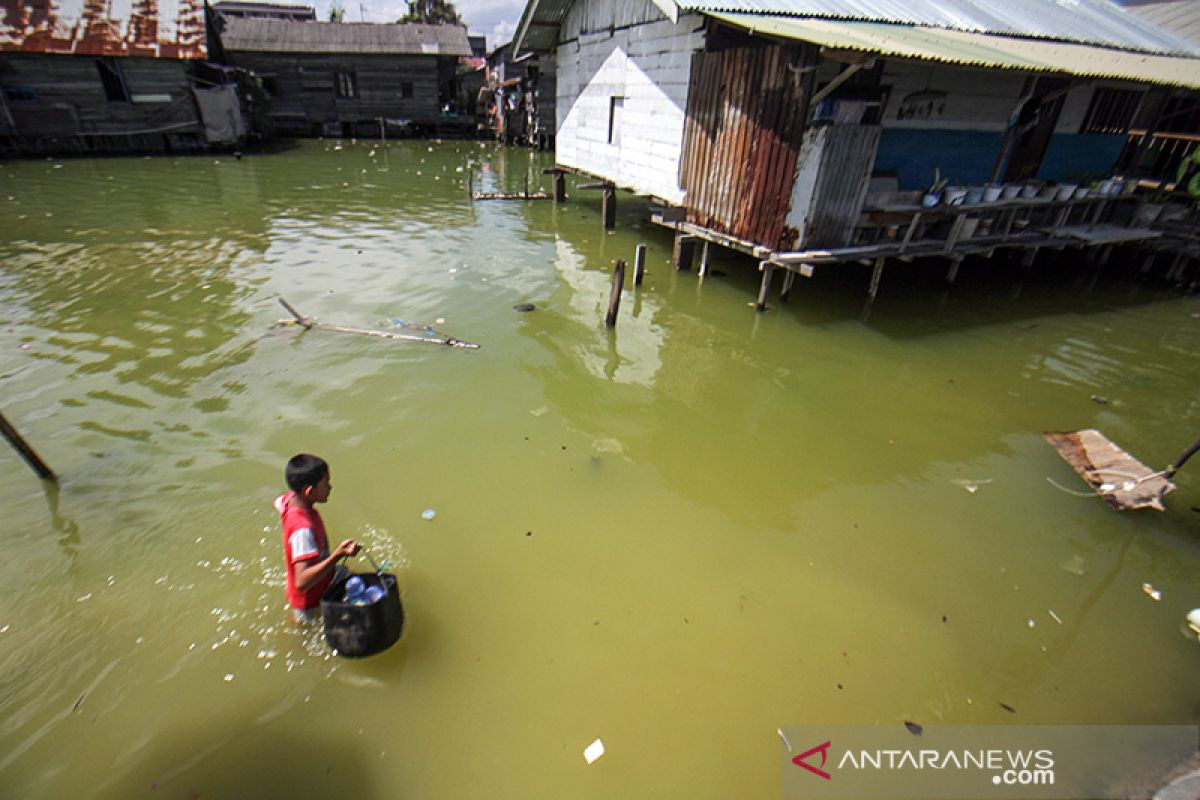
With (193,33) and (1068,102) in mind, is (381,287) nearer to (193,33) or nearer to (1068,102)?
(1068,102)

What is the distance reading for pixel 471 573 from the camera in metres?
4.56

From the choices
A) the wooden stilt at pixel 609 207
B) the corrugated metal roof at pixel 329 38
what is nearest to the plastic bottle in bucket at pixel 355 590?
the wooden stilt at pixel 609 207

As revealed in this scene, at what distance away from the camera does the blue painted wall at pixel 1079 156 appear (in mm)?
12719

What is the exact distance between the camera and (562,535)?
497 cm

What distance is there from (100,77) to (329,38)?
41.6 ft

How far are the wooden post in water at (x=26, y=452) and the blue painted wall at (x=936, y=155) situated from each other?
41.0ft

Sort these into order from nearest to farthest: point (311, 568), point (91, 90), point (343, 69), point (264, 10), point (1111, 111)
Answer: point (311, 568) → point (1111, 111) → point (91, 90) → point (343, 69) → point (264, 10)

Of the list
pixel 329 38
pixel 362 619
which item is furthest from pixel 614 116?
pixel 329 38

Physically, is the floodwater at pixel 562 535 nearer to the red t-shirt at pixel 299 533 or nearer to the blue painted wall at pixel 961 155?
the red t-shirt at pixel 299 533

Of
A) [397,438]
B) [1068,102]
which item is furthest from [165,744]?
[1068,102]

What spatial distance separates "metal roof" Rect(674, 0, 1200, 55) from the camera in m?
10.2

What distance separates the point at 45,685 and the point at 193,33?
3032 cm

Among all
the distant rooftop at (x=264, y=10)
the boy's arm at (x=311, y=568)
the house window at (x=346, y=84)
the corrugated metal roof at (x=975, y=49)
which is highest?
the distant rooftop at (x=264, y=10)

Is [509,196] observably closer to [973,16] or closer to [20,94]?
[973,16]
